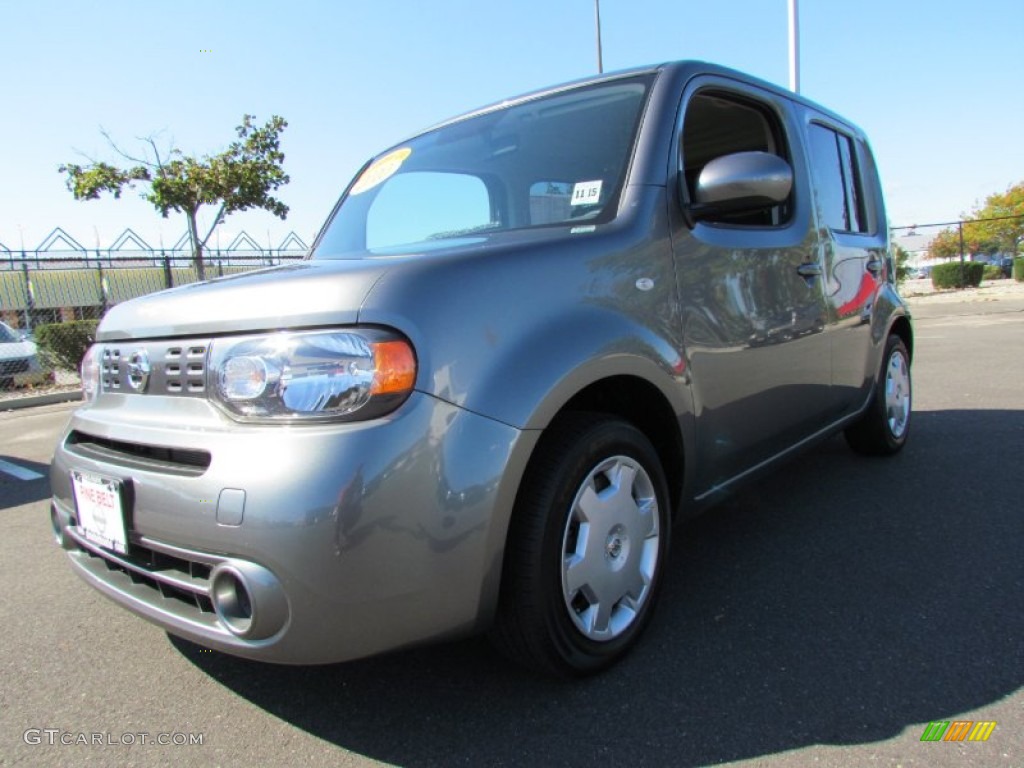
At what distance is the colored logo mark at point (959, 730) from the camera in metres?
1.70

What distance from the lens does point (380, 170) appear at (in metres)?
3.07

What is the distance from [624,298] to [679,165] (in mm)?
592

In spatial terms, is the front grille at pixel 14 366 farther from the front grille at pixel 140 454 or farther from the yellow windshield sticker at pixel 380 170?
the front grille at pixel 140 454

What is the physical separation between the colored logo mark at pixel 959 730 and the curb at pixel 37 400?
10.5 metres

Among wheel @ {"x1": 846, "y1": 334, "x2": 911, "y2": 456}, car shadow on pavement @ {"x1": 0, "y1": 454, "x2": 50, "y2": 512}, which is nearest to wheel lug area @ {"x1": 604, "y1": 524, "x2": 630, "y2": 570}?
wheel @ {"x1": 846, "y1": 334, "x2": 911, "y2": 456}

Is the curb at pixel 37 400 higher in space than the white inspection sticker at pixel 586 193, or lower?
lower

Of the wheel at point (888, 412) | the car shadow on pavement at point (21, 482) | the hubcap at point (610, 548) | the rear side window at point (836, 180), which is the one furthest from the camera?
the car shadow on pavement at point (21, 482)

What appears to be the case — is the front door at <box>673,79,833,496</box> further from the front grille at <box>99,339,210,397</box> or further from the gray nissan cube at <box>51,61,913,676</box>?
the front grille at <box>99,339,210,397</box>

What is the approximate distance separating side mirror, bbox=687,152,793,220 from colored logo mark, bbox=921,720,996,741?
1535 millimetres

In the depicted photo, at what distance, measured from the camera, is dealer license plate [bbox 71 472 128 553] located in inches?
68.7

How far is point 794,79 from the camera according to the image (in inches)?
465

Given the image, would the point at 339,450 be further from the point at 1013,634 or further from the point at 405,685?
the point at 1013,634

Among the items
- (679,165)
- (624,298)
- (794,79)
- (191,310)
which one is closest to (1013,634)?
(624,298)

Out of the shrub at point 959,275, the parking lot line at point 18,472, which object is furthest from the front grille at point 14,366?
the shrub at point 959,275
